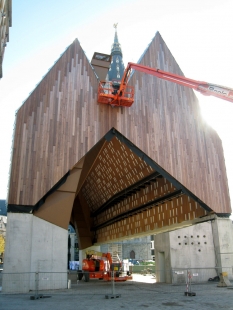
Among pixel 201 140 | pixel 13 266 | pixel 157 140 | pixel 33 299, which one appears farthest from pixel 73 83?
pixel 33 299

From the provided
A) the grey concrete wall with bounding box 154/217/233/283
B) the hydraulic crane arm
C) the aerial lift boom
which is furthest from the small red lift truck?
the hydraulic crane arm

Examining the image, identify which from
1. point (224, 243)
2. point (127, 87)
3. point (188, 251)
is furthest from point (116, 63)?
point (224, 243)

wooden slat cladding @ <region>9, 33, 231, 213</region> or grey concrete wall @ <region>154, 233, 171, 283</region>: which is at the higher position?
wooden slat cladding @ <region>9, 33, 231, 213</region>

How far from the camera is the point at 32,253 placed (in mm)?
16703

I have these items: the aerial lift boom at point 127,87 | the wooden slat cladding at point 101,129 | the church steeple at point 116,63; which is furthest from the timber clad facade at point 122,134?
the church steeple at point 116,63

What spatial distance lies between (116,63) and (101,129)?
206ft

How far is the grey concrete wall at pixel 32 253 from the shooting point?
1591cm

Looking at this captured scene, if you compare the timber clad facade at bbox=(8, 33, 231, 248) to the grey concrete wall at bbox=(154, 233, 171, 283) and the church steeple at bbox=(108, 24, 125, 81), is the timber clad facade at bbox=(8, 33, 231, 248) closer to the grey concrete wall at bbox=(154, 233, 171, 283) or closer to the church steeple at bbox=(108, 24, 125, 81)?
the grey concrete wall at bbox=(154, 233, 171, 283)

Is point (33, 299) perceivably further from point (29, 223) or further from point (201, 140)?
point (201, 140)

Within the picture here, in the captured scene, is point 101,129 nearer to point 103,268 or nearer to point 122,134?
point 122,134

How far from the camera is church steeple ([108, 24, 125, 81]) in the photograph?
245ft

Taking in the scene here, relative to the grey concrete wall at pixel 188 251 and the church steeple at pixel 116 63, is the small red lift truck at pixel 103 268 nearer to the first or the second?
the grey concrete wall at pixel 188 251

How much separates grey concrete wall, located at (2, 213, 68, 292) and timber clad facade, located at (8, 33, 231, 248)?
4.13ft

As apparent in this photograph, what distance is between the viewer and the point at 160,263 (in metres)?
24.4
